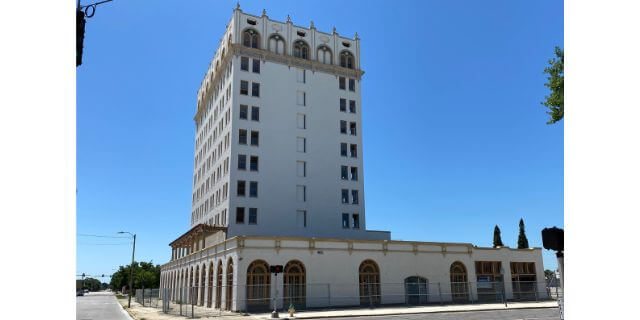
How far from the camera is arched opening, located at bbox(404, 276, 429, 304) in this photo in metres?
42.1

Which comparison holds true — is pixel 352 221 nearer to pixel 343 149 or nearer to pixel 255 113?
pixel 343 149

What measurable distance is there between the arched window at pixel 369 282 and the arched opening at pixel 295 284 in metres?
5.33

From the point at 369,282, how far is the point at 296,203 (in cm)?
1803

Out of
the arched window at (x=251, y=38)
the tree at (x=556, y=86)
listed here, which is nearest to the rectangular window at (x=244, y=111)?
the arched window at (x=251, y=38)

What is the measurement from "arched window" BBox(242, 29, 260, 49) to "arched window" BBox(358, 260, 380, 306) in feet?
106

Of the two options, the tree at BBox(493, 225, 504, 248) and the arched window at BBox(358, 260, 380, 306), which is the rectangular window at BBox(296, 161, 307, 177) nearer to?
the arched window at BBox(358, 260, 380, 306)

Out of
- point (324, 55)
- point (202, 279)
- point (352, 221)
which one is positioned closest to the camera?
point (202, 279)

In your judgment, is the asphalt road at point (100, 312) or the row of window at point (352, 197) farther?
the row of window at point (352, 197)

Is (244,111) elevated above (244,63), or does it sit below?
below

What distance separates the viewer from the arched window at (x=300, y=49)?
62.2m

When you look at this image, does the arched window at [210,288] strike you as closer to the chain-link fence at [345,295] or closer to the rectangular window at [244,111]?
the chain-link fence at [345,295]

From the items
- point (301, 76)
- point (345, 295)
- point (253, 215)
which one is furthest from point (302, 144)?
point (345, 295)

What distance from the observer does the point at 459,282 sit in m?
44.5
